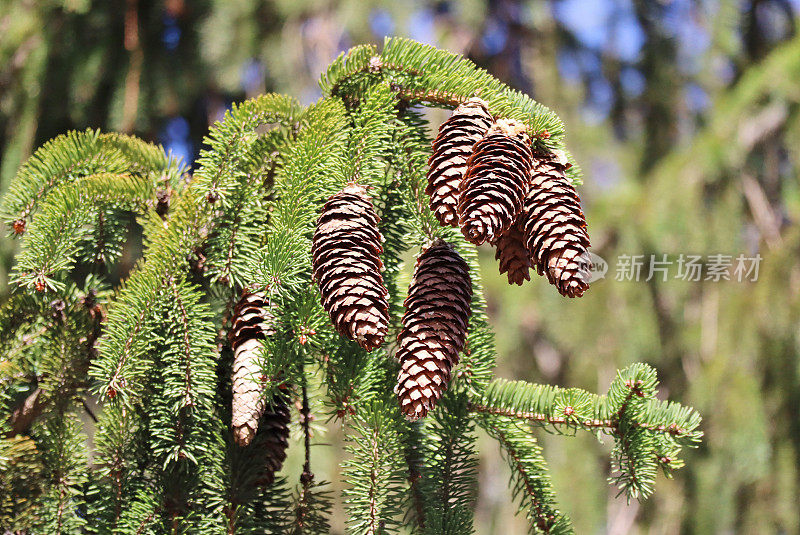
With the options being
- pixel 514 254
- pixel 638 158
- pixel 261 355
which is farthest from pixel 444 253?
pixel 638 158

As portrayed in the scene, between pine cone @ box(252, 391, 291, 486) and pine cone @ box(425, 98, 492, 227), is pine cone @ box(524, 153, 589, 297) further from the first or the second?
pine cone @ box(252, 391, 291, 486)

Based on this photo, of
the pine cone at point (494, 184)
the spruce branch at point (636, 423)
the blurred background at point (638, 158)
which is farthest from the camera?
the blurred background at point (638, 158)

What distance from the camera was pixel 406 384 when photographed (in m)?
0.57

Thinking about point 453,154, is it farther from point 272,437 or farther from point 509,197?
point 272,437

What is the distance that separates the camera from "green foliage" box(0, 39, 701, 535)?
2.03 ft

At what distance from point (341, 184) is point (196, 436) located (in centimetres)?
27

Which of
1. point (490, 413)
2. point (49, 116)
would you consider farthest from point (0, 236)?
point (490, 413)

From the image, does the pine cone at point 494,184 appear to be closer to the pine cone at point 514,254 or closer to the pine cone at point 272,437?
the pine cone at point 514,254

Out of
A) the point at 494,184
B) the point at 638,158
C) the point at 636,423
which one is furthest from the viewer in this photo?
the point at 638,158

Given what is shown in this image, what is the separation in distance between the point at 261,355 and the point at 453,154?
0.24 m

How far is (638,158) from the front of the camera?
291 centimetres

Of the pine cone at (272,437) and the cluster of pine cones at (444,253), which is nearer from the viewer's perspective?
the cluster of pine cones at (444,253)

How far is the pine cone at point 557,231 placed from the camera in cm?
58

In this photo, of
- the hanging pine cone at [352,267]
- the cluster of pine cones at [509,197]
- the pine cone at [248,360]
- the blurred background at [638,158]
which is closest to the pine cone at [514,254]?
the cluster of pine cones at [509,197]
